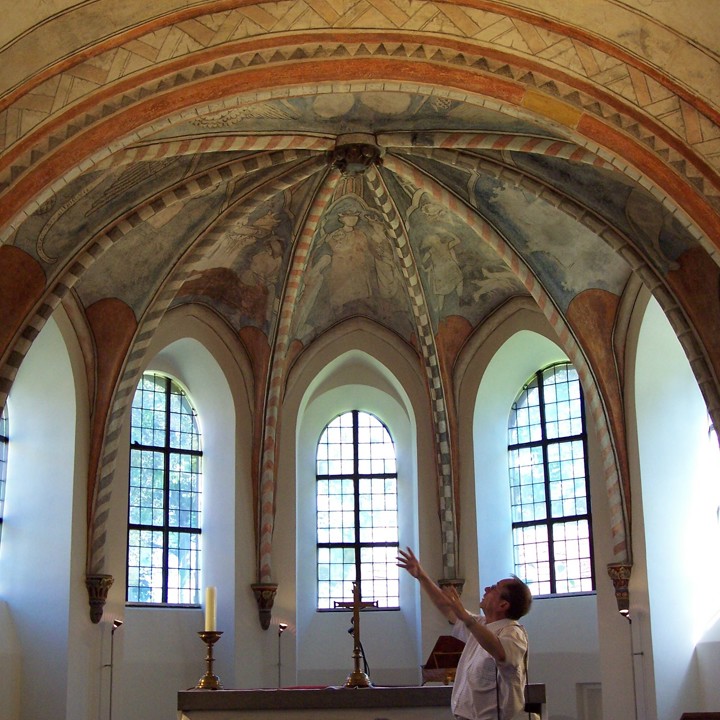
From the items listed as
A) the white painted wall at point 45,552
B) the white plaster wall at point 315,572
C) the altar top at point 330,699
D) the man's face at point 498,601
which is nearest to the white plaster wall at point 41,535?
the white painted wall at point 45,552

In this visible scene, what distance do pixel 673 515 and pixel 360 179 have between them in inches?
251

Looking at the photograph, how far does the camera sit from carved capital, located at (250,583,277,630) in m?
18.1

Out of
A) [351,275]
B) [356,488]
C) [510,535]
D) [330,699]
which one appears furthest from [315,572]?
[330,699]

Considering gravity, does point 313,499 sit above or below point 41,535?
above

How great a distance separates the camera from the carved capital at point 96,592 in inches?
649

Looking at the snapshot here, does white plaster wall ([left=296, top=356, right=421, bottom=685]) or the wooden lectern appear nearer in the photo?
the wooden lectern

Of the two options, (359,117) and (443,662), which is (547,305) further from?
(443,662)

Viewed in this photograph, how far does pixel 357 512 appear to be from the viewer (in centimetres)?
1984

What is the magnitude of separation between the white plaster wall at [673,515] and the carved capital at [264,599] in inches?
212

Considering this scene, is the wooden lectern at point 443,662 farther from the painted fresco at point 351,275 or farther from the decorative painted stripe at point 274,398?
the painted fresco at point 351,275

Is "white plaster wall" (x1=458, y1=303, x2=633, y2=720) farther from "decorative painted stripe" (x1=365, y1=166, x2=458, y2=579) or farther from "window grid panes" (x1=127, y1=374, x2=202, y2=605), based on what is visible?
"window grid panes" (x1=127, y1=374, x2=202, y2=605)

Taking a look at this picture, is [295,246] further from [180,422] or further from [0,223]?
[0,223]

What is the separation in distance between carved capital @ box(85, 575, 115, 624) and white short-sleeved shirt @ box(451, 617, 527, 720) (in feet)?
35.1

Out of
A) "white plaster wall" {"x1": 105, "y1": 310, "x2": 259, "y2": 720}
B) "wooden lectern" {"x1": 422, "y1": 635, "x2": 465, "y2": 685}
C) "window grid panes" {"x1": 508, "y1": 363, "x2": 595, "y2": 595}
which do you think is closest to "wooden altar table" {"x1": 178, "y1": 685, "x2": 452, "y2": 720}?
"wooden lectern" {"x1": 422, "y1": 635, "x2": 465, "y2": 685}
